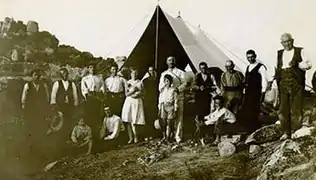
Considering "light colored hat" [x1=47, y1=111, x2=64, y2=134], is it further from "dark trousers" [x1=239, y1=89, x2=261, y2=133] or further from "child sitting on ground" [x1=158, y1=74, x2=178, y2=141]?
"dark trousers" [x1=239, y1=89, x2=261, y2=133]

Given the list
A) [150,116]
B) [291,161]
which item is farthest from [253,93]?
[150,116]

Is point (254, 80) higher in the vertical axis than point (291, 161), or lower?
higher

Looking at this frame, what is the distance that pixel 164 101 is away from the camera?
6.81ft

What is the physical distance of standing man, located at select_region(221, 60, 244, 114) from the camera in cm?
204

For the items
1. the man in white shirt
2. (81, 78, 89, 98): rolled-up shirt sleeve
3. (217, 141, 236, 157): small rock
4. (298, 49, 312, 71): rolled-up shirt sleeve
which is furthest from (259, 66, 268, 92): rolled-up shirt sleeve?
(81, 78, 89, 98): rolled-up shirt sleeve

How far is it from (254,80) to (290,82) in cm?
13

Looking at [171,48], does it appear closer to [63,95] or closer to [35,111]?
[63,95]

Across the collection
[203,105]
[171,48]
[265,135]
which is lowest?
[265,135]

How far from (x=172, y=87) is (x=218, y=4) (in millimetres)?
351

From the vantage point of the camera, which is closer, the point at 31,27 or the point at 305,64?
the point at 305,64

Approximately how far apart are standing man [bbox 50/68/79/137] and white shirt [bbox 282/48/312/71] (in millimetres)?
766

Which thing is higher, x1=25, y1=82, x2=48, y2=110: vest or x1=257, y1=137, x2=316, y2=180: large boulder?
x1=25, y1=82, x2=48, y2=110: vest

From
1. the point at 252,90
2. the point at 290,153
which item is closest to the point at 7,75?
the point at 252,90

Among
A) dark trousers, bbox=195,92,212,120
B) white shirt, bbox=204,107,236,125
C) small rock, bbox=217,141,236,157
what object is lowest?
small rock, bbox=217,141,236,157
